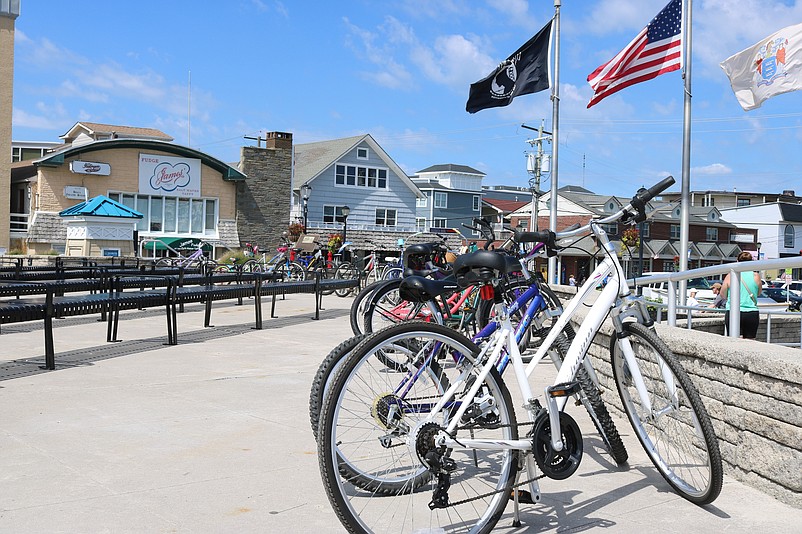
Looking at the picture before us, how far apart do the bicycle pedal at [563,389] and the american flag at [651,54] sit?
10900 millimetres

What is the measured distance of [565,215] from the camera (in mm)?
69375

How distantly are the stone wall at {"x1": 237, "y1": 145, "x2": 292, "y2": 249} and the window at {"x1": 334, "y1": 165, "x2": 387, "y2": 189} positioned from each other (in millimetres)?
5978

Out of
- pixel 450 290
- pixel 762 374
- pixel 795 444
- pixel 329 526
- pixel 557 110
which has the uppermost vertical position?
pixel 557 110

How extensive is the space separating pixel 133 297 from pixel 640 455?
6.14m

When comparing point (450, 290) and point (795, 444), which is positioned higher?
point (450, 290)

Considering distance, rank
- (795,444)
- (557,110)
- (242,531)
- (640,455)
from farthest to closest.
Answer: (557,110)
(640,455)
(795,444)
(242,531)

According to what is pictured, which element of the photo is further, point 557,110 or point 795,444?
point 557,110

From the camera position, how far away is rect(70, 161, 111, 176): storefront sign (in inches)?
1539

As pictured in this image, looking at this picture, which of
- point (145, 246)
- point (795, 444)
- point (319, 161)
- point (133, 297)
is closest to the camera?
point (795, 444)

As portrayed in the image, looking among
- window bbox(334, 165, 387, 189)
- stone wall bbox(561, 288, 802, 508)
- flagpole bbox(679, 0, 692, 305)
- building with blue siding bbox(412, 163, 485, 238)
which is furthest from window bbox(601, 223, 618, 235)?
building with blue siding bbox(412, 163, 485, 238)

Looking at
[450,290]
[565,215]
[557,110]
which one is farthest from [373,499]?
[565,215]

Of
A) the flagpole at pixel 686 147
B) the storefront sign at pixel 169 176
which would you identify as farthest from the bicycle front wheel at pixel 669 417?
the storefront sign at pixel 169 176

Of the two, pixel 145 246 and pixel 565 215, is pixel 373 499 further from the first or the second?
pixel 565 215

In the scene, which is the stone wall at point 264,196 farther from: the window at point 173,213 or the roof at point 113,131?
the roof at point 113,131
